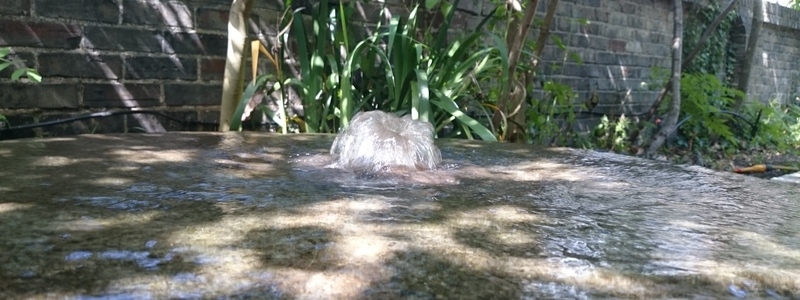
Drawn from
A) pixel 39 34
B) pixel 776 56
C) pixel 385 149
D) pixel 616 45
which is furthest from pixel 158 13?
pixel 776 56

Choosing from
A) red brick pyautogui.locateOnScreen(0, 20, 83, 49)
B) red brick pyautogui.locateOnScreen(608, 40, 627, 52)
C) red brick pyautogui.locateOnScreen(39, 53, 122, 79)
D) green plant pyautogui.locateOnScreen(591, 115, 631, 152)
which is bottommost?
green plant pyautogui.locateOnScreen(591, 115, 631, 152)

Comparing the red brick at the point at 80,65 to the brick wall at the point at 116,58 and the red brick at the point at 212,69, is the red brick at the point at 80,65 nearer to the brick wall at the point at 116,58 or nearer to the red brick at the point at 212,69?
the brick wall at the point at 116,58

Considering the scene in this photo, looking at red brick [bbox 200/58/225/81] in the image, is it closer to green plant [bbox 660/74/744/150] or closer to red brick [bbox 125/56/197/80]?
red brick [bbox 125/56/197/80]

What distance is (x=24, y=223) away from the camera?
2.83ft

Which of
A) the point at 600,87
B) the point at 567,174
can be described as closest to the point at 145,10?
the point at 567,174

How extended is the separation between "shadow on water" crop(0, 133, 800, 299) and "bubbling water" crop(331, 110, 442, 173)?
75 millimetres

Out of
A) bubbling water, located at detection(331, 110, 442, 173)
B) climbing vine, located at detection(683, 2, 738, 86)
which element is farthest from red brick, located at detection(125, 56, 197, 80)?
climbing vine, located at detection(683, 2, 738, 86)

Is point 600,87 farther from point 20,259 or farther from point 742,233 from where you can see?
point 20,259

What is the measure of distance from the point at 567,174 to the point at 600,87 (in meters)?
5.19

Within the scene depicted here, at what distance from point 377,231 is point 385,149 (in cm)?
68

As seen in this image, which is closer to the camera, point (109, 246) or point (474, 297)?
point (474, 297)

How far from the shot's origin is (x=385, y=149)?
1562 millimetres

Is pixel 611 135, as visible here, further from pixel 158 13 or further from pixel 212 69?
pixel 158 13

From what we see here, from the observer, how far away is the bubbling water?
60.2 inches
